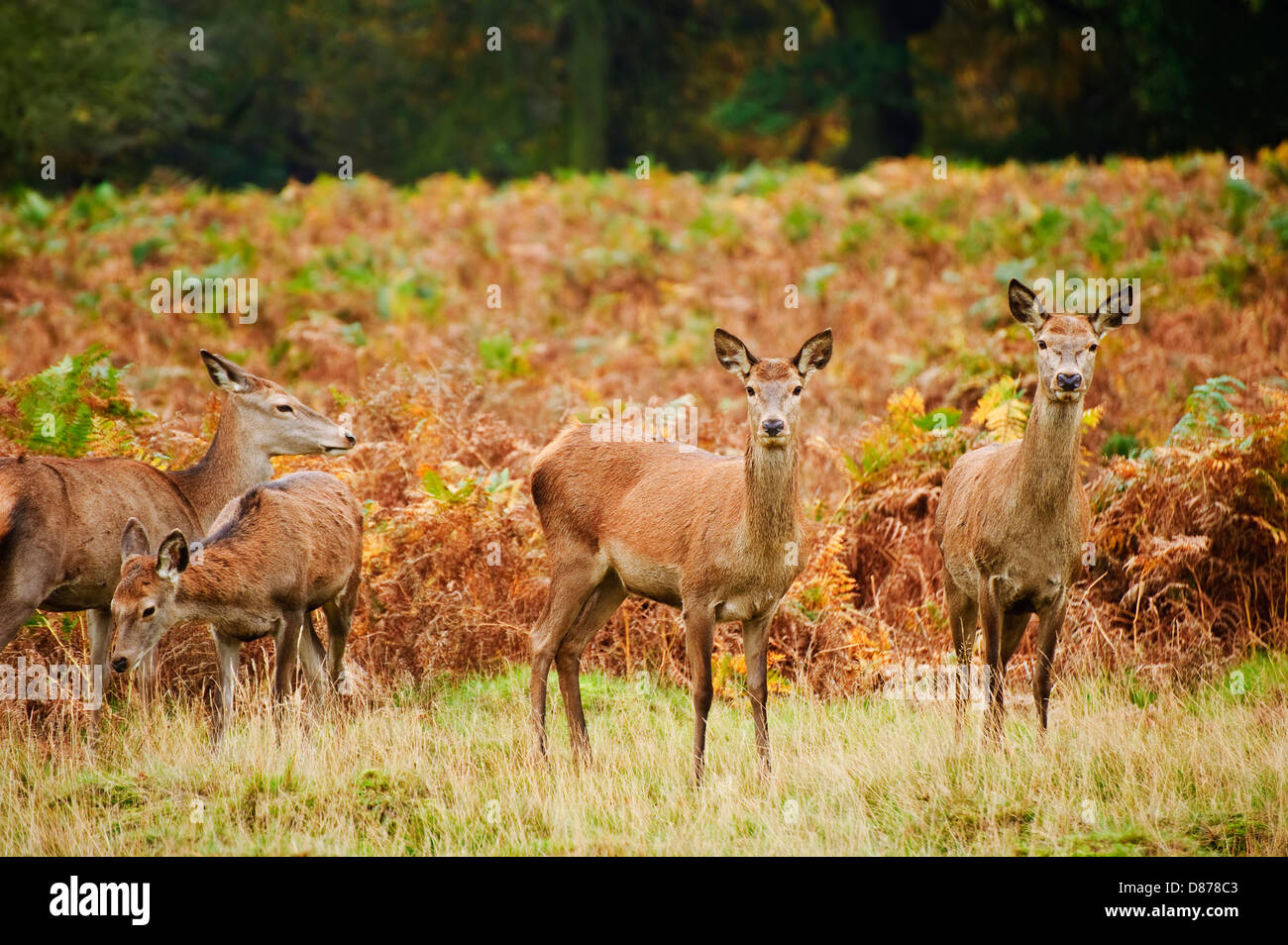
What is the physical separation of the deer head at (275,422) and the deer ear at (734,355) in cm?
268

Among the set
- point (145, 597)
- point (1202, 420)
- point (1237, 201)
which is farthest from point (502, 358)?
point (1237, 201)

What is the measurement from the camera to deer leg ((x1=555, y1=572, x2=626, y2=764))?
23.8ft

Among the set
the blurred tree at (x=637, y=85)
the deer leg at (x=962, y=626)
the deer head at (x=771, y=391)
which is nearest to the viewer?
the deer head at (x=771, y=391)

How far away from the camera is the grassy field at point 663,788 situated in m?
6.02

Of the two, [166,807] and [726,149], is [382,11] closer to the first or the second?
[726,149]

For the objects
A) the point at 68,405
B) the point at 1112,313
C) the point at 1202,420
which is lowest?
the point at 1202,420

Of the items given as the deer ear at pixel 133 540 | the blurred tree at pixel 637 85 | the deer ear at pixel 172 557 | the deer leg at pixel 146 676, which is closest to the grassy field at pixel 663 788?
the deer leg at pixel 146 676

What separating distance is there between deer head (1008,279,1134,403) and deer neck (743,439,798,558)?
1.36 m

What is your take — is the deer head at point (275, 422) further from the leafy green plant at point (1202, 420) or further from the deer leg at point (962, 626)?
the leafy green plant at point (1202, 420)

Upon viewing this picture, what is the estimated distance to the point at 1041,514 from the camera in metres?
6.84

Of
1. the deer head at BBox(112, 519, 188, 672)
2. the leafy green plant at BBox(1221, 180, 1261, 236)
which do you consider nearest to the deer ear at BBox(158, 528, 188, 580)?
the deer head at BBox(112, 519, 188, 672)

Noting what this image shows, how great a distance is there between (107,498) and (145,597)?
3.09ft

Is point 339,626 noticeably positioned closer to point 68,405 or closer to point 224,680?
point 224,680

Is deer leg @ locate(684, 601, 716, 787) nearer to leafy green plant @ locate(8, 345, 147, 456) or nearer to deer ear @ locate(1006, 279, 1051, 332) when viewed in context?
deer ear @ locate(1006, 279, 1051, 332)
